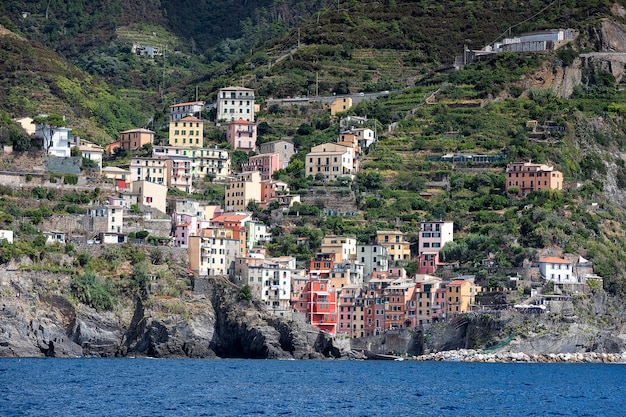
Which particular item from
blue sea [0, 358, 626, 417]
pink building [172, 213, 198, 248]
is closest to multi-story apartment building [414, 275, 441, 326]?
blue sea [0, 358, 626, 417]

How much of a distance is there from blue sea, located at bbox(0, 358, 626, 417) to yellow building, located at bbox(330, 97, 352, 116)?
135ft

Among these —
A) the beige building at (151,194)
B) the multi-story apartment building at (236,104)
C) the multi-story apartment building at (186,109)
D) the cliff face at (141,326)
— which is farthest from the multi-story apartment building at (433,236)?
the multi-story apartment building at (186,109)

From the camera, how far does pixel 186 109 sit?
138 m

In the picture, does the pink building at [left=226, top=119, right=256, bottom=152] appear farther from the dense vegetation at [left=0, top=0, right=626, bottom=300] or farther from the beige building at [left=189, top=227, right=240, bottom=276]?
the beige building at [left=189, top=227, right=240, bottom=276]

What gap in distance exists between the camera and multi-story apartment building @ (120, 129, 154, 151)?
126m

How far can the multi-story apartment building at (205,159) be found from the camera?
12288cm

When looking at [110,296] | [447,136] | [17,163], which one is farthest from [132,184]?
[447,136]

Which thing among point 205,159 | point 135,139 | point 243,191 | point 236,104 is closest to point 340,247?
point 243,191

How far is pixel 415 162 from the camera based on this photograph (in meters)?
122

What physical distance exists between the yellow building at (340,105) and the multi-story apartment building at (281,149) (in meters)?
8.96

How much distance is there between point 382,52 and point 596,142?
2803 centimetres

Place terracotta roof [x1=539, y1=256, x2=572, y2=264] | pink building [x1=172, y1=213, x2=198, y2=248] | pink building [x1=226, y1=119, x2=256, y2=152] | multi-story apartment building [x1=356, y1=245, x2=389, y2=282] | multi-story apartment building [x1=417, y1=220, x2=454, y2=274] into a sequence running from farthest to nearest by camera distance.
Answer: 1. pink building [x1=226, y1=119, x2=256, y2=152]
2. multi-story apartment building [x1=417, y1=220, x2=454, y2=274]
3. multi-story apartment building [x1=356, y1=245, x2=389, y2=282]
4. pink building [x1=172, y1=213, x2=198, y2=248]
5. terracotta roof [x1=539, y1=256, x2=572, y2=264]

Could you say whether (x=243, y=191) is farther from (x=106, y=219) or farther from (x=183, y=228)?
(x=106, y=219)

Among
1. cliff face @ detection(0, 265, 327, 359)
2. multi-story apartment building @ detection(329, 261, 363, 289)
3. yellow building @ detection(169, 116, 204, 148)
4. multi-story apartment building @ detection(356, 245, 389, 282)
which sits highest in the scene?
yellow building @ detection(169, 116, 204, 148)
